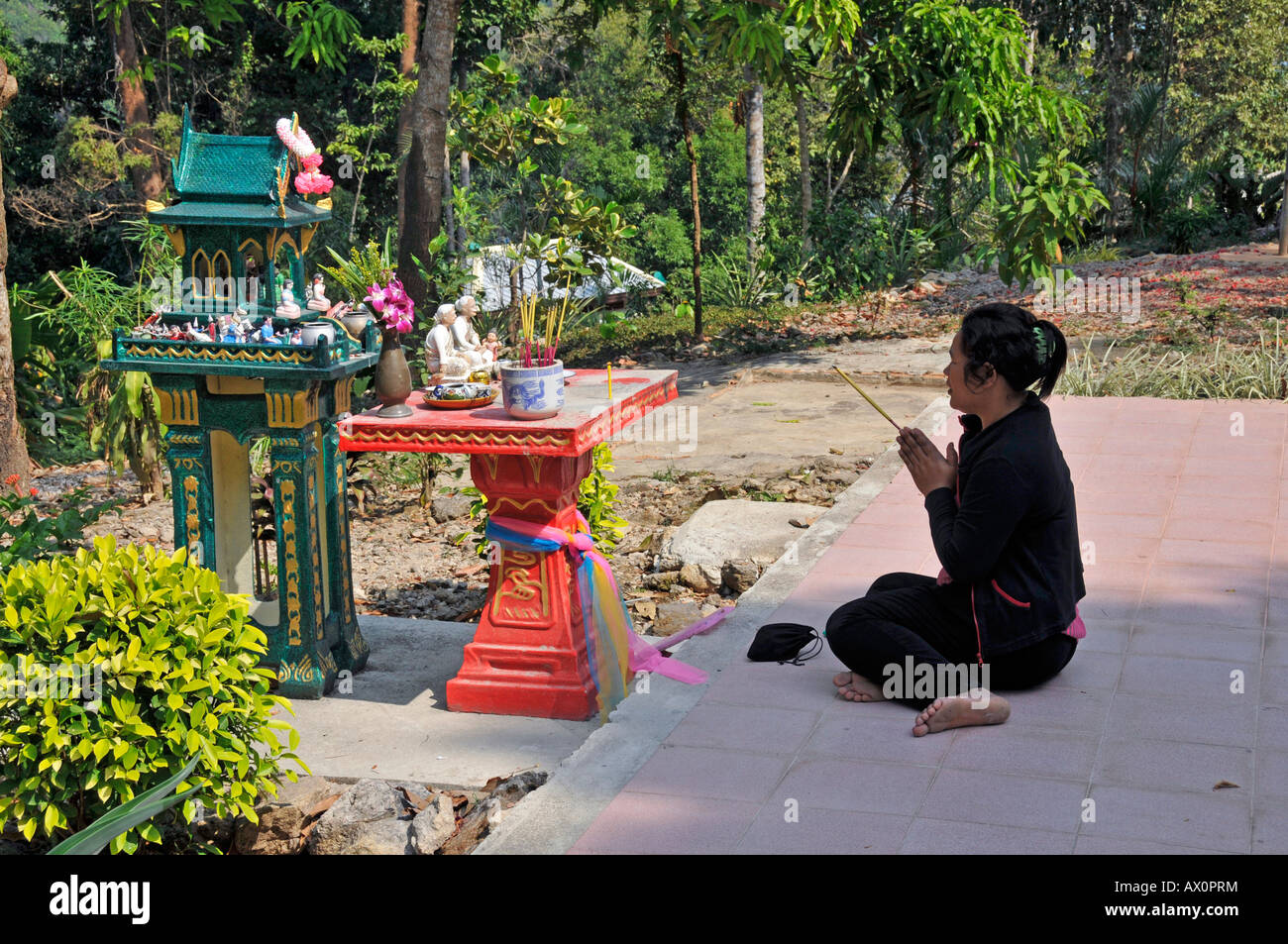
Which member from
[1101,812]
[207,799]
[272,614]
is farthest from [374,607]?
[1101,812]

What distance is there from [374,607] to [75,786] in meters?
3.44

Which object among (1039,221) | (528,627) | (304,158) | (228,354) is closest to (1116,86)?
(1039,221)

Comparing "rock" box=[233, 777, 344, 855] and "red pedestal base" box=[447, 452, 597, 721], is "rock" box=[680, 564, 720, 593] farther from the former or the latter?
"rock" box=[233, 777, 344, 855]

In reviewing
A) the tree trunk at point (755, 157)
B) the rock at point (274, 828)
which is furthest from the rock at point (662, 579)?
the tree trunk at point (755, 157)

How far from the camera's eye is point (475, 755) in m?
5.12

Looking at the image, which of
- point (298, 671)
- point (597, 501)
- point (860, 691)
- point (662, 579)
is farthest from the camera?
point (662, 579)

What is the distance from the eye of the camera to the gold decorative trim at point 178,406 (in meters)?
5.59

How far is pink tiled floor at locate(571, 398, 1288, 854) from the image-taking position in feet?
11.4

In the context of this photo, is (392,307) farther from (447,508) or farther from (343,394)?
(447,508)

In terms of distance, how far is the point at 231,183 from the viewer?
5621 mm

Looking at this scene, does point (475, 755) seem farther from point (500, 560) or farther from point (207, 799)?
point (207, 799)

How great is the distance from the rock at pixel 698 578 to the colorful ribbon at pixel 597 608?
63.2 inches

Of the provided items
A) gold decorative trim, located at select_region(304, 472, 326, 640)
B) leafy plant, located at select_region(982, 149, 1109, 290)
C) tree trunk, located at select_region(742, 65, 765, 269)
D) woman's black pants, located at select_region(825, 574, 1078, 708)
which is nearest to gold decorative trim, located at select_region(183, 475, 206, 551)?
gold decorative trim, located at select_region(304, 472, 326, 640)

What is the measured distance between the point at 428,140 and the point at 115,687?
9.31 metres
